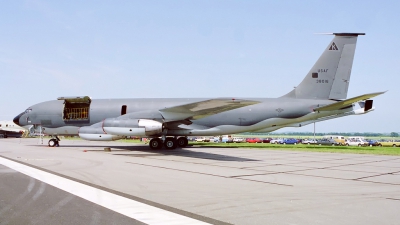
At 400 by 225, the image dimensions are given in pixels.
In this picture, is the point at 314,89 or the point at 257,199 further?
the point at 314,89

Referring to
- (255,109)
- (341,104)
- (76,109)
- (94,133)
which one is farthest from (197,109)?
(76,109)

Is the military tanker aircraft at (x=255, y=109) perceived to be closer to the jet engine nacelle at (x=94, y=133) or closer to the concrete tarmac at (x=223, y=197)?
the jet engine nacelle at (x=94, y=133)

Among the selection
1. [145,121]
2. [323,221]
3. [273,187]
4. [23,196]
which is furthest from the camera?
[145,121]

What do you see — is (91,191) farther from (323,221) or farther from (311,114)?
(311,114)

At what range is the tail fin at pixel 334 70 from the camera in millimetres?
27391

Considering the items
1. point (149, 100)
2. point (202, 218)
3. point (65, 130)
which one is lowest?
point (202, 218)

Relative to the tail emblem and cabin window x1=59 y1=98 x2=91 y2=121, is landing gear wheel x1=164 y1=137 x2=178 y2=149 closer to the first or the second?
cabin window x1=59 y1=98 x2=91 y2=121

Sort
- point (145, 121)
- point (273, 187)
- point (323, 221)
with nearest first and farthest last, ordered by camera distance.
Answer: point (323, 221)
point (273, 187)
point (145, 121)

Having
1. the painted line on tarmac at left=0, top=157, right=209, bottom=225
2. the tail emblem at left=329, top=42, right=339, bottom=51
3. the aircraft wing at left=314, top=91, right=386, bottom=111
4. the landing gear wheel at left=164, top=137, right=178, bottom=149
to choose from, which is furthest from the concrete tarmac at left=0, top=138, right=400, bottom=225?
the tail emblem at left=329, top=42, right=339, bottom=51

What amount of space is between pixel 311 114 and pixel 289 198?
20528mm

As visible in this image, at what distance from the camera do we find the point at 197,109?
67.8ft

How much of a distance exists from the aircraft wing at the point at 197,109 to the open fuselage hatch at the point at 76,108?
8.32 meters

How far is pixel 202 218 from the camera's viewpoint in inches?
219

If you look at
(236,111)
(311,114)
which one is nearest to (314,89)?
(311,114)
